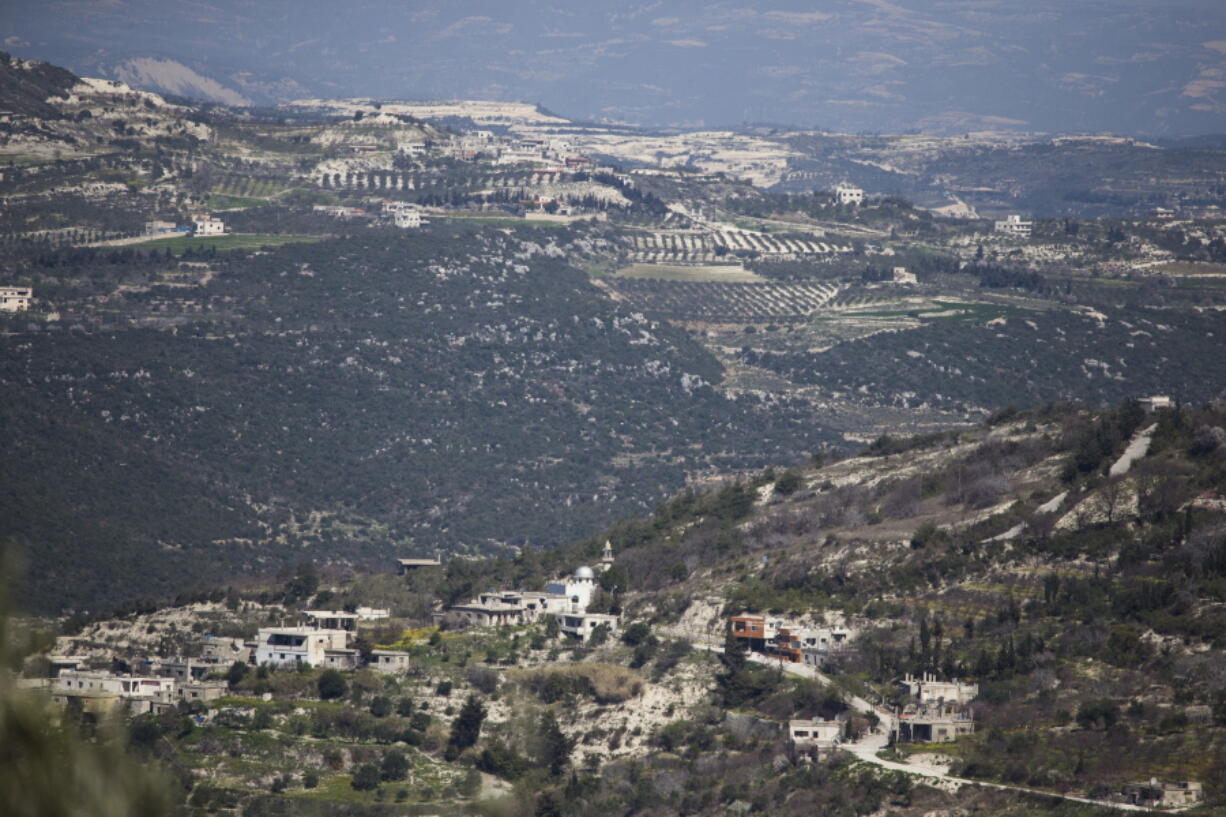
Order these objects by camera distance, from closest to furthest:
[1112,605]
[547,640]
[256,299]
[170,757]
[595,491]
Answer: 1. [170,757]
2. [1112,605]
3. [547,640]
4. [595,491]
5. [256,299]

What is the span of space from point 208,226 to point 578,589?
75185mm

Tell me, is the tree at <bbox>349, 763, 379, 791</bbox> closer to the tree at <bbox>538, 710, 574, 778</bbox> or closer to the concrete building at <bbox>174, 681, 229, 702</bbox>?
the tree at <bbox>538, 710, 574, 778</bbox>

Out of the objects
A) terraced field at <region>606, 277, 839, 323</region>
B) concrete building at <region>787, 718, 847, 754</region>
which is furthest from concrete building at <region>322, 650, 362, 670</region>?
terraced field at <region>606, 277, 839, 323</region>

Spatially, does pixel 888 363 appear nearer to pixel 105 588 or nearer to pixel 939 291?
pixel 939 291

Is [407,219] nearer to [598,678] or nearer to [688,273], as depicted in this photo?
[688,273]

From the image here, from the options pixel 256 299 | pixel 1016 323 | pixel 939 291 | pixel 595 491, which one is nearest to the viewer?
pixel 595 491

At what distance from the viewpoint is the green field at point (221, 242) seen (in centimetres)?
13600

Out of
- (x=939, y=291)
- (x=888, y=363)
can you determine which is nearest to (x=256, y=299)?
(x=888, y=363)

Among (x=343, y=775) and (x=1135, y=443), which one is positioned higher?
(x=1135, y=443)

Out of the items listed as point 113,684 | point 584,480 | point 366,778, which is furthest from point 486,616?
point 584,480

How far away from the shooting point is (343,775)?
57250 millimetres

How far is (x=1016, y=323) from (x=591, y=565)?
219ft

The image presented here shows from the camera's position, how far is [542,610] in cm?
7312

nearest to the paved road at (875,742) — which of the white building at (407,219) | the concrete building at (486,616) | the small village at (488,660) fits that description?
the small village at (488,660)
